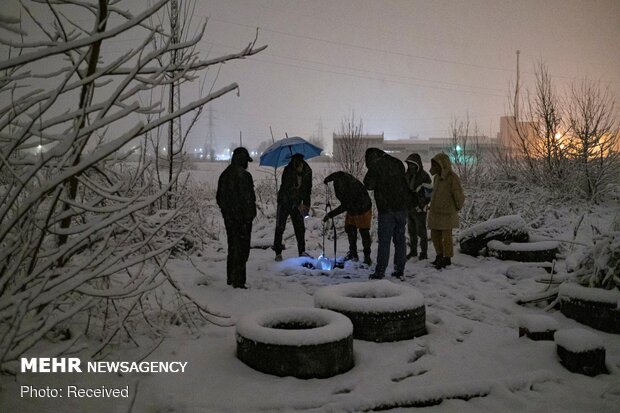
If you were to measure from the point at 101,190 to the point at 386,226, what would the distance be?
5185 millimetres

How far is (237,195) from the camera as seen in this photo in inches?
248

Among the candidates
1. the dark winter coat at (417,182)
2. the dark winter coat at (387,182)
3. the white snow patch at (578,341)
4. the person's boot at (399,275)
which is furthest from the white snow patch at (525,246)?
the white snow patch at (578,341)

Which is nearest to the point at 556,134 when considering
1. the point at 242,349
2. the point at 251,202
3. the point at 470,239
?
the point at 470,239

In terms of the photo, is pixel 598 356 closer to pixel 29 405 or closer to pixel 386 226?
pixel 386 226

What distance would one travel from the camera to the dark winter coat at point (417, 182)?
8.20 metres

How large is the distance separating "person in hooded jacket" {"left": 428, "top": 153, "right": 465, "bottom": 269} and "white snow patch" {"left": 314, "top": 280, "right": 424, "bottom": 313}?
9.93 feet

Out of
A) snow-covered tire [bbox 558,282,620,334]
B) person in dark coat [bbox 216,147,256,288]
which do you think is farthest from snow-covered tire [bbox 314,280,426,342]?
person in dark coat [bbox 216,147,256,288]

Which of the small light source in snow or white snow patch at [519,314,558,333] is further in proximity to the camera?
the small light source in snow

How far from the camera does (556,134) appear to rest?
14.2m

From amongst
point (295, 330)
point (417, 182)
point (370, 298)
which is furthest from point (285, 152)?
point (295, 330)

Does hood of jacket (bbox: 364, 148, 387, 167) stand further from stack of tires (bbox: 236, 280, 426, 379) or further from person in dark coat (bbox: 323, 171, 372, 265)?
stack of tires (bbox: 236, 280, 426, 379)

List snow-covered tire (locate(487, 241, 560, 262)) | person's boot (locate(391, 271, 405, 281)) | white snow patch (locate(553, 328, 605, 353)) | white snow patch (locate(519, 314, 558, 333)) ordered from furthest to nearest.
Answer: snow-covered tire (locate(487, 241, 560, 262)) → person's boot (locate(391, 271, 405, 281)) → white snow patch (locate(519, 314, 558, 333)) → white snow patch (locate(553, 328, 605, 353))

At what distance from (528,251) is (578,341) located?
15.3ft

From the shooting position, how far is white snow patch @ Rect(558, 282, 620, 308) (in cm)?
463
